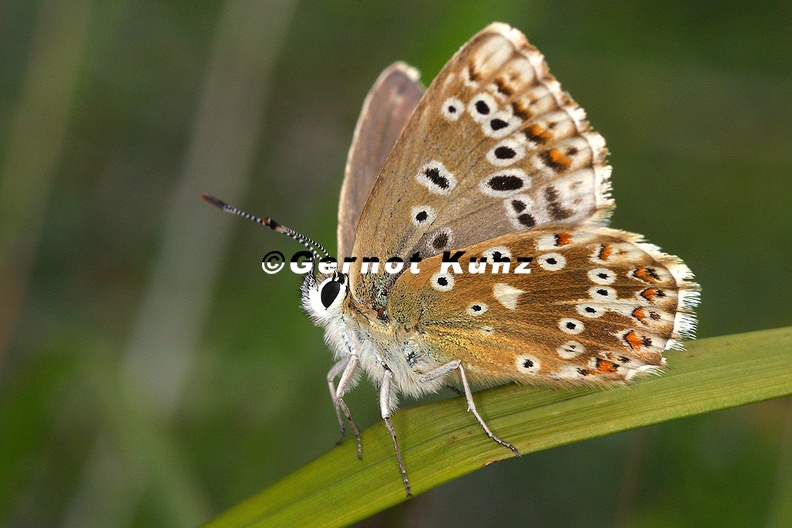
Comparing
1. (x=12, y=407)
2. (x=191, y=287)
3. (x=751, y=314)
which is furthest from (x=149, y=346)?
(x=751, y=314)

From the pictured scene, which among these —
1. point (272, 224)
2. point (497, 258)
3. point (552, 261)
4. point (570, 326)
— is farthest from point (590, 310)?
point (272, 224)

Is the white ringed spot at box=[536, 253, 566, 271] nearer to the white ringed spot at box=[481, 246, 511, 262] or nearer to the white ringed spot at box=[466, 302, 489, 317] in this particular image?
the white ringed spot at box=[481, 246, 511, 262]

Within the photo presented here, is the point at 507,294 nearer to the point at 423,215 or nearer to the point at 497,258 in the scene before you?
the point at 497,258

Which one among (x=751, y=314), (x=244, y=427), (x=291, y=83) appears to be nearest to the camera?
(x=244, y=427)

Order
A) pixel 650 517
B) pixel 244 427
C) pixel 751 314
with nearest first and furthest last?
pixel 650 517 < pixel 244 427 < pixel 751 314

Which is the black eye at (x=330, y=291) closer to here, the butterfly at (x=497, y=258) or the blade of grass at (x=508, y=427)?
the butterfly at (x=497, y=258)

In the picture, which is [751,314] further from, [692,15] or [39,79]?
[39,79]

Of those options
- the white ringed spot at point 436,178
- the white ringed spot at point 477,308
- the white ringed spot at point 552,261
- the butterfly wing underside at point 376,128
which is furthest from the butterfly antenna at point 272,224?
the white ringed spot at point 552,261
